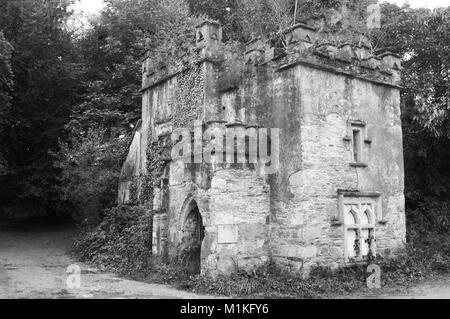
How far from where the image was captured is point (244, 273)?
35.1ft

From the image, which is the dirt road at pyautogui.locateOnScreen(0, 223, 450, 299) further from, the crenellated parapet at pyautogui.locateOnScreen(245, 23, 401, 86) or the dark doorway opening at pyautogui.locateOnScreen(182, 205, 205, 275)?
the crenellated parapet at pyautogui.locateOnScreen(245, 23, 401, 86)

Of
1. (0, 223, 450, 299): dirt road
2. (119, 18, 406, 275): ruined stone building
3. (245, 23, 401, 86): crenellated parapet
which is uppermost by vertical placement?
(245, 23, 401, 86): crenellated parapet

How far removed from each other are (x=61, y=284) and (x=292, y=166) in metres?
6.27

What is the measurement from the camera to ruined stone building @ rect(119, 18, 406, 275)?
11.0 metres

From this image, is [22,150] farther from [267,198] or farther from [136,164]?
[267,198]

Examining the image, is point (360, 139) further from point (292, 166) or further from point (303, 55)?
point (303, 55)

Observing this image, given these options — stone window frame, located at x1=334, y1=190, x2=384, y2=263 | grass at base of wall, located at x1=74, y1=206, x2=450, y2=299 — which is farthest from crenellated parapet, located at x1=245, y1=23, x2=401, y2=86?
grass at base of wall, located at x1=74, y1=206, x2=450, y2=299

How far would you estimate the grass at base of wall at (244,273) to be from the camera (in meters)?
10.2

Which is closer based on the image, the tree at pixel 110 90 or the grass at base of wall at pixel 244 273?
the grass at base of wall at pixel 244 273

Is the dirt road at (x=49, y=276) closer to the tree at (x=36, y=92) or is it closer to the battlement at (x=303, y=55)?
the tree at (x=36, y=92)

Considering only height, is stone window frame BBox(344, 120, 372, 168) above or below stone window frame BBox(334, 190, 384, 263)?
above

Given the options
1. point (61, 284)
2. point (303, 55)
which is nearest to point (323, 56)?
point (303, 55)

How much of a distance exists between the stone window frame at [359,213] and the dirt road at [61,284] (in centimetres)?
142

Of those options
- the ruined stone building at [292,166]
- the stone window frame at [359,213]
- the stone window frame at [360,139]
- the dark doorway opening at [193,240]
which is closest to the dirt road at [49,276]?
the dark doorway opening at [193,240]
